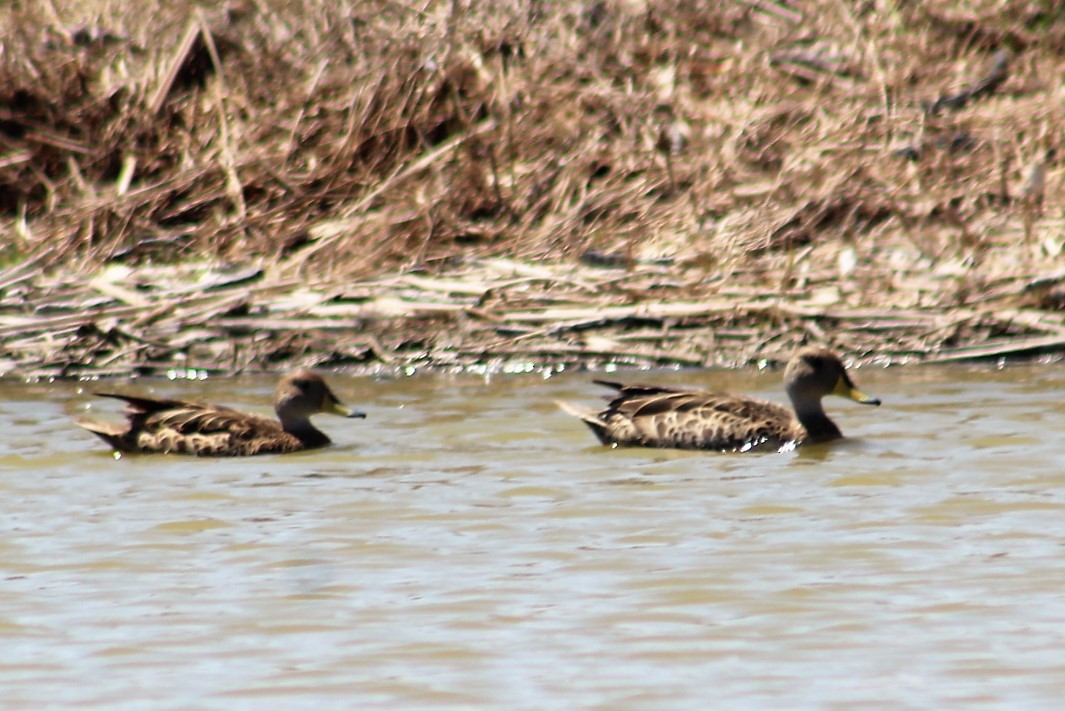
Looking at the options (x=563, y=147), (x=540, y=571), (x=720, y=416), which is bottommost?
(x=540, y=571)

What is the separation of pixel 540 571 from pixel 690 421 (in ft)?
10.6

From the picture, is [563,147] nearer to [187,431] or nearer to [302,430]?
[302,430]

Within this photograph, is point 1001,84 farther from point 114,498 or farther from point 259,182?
point 114,498

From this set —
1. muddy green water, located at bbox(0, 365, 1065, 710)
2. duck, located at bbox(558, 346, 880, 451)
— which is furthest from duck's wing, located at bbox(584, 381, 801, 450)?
muddy green water, located at bbox(0, 365, 1065, 710)

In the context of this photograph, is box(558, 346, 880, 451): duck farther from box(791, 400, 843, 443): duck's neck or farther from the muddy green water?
the muddy green water

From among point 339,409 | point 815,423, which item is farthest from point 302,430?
point 815,423

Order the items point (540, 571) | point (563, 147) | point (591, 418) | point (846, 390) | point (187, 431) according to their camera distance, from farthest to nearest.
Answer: point (563, 147) → point (846, 390) → point (187, 431) → point (591, 418) → point (540, 571)

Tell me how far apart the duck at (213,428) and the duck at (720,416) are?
1270 millimetres

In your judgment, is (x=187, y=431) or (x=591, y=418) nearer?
(x=591, y=418)

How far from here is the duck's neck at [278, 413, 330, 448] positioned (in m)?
10.8

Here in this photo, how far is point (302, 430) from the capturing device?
35.4 ft

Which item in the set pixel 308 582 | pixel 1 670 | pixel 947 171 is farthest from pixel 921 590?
pixel 947 171

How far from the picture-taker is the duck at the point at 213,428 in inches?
416

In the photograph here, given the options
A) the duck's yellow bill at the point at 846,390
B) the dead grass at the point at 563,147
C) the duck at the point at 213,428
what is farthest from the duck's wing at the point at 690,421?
the dead grass at the point at 563,147
